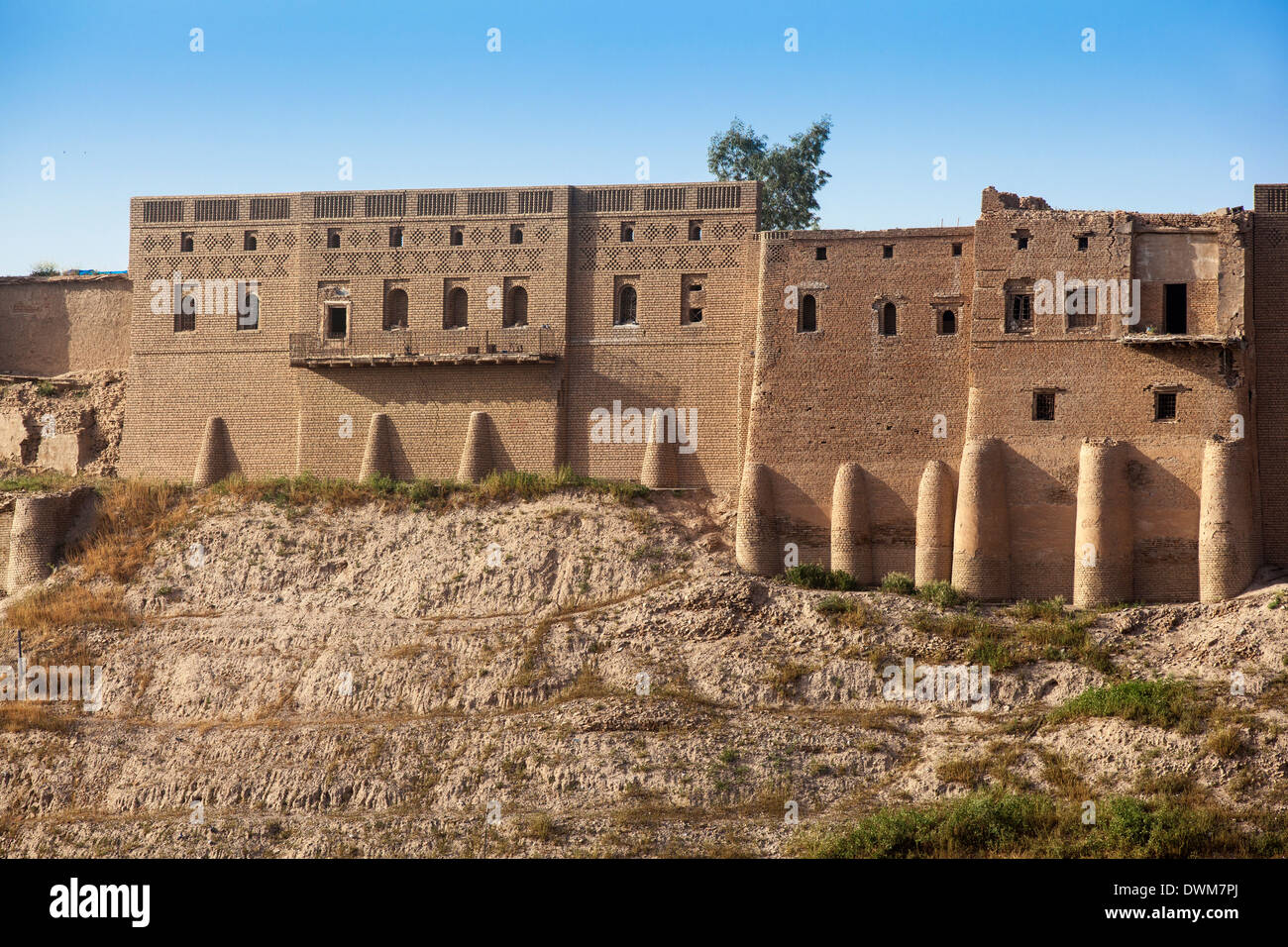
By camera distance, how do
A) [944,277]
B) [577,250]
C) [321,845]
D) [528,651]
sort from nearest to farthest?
[321,845] → [528,651] → [944,277] → [577,250]

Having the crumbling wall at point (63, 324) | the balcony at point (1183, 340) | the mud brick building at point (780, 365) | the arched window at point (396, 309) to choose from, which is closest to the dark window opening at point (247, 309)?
the mud brick building at point (780, 365)

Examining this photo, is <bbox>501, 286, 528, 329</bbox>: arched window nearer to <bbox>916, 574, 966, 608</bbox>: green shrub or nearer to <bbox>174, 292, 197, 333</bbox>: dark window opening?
<bbox>174, 292, 197, 333</bbox>: dark window opening

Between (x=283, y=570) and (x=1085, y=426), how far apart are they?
49.1 feet

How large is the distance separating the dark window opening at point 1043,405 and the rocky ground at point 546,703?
3.83 metres

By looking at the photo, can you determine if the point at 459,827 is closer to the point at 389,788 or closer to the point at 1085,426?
the point at 389,788

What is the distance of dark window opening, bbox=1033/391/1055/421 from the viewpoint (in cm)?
2992

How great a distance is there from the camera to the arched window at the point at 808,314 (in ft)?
104

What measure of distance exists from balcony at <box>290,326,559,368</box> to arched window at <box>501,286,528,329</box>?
0.49m

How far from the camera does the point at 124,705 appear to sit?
2920cm

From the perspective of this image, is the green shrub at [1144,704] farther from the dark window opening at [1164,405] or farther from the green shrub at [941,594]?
the dark window opening at [1164,405]

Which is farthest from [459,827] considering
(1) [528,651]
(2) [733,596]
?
(2) [733,596]

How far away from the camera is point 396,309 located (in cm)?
3478

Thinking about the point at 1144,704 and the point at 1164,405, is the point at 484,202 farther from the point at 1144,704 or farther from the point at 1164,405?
the point at 1144,704

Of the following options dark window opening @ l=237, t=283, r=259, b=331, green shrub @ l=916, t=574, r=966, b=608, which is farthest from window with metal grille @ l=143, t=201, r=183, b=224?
green shrub @ l=916, t=574, r=966, b=608
